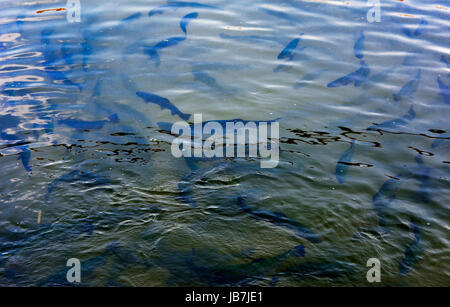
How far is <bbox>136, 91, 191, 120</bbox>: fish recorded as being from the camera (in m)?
6.40

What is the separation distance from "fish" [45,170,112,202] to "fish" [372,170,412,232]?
3.32m

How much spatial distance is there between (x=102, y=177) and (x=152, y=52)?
3766 millimetres

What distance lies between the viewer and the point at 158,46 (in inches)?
330

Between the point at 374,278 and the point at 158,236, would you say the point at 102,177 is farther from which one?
the point at 374,278

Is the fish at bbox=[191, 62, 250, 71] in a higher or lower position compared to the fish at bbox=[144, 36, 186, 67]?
lower

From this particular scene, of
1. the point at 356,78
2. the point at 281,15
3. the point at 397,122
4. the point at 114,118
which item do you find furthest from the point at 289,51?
the point at 114,118

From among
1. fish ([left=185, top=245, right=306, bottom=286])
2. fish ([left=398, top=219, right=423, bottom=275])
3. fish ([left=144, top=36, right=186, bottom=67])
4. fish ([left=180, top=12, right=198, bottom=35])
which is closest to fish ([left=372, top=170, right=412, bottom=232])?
fish ([left=398, top=219, right=423, bottom=275])

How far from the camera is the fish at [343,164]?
533 centimetres

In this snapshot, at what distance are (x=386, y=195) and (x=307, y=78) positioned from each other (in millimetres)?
3177

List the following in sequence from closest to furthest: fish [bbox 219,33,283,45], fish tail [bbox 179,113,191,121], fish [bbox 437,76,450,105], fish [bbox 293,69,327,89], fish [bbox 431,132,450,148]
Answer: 1. fish [bbox 431,132,450,148]
2. fish tail [bbox 179,113,191,121]
3. fish [bbox 437,76,450,105]
4. fish [bbox 293,69,327,89]
5. fish [bbox 219,33,283,45]

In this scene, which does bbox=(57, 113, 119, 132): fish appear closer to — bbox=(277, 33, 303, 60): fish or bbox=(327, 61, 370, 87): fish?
bbox=(277, 33, 303, 60): fish

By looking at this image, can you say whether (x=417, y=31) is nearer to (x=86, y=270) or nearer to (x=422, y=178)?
(x=422, y=178)

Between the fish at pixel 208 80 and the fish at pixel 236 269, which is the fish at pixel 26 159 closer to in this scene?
the fish at pixel 236 269
